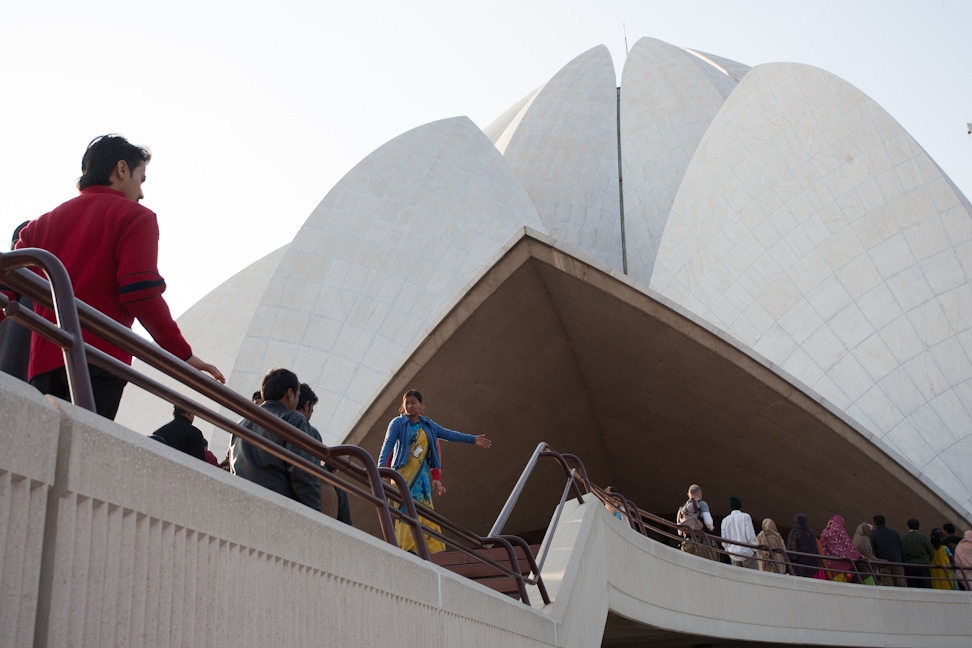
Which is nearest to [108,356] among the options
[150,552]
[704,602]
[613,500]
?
[150,552]

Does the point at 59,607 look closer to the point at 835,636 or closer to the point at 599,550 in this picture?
the point at 599,550

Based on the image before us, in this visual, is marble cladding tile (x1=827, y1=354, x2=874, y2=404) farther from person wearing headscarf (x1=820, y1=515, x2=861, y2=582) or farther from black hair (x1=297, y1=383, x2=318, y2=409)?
black hair (x1=297, y1=383, x2=318, y2=409)

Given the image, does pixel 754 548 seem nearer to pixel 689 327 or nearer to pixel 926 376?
pixel 689 327

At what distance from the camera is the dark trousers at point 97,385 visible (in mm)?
2674

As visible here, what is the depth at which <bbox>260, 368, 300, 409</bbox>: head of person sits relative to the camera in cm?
396

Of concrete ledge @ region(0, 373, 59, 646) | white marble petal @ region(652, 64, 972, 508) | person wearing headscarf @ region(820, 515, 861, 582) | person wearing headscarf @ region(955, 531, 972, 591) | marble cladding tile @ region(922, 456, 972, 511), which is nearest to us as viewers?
concrete ledge @ region(0, 373, 59, 646)

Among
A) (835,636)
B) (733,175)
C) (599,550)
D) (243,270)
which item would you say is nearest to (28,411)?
(599,550)

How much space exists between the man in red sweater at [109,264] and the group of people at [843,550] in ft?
23.5

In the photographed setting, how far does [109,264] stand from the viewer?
2.88 meters

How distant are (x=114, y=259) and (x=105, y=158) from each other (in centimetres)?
36

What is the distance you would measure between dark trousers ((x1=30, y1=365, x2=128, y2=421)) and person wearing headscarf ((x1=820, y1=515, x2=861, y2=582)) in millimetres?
8507

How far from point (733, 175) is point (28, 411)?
Answer: 15.6 meters

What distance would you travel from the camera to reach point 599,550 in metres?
6.47

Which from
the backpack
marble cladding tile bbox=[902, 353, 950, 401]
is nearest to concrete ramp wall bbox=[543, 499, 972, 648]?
the backpack
